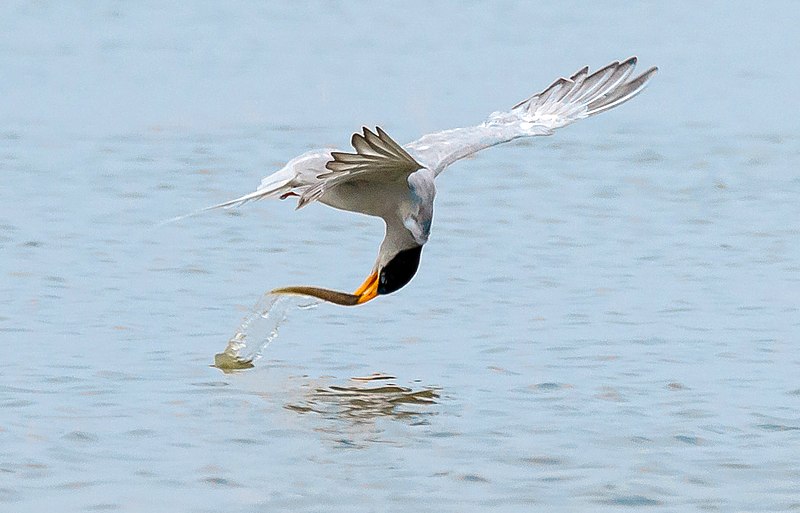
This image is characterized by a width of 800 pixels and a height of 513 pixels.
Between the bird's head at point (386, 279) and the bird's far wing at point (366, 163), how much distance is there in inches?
16.4

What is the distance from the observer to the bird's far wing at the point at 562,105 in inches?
401

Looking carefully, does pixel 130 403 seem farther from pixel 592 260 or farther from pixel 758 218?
pixel 758 218

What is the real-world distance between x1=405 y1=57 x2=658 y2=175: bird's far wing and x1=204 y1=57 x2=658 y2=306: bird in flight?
2 cm

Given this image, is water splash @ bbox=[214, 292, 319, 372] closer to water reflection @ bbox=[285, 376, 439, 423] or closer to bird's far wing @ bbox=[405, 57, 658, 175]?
water reflection @ bbox=[285, 376, 439, 423]

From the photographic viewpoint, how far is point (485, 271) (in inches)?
448

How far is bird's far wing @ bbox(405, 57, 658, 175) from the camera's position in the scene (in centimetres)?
1020

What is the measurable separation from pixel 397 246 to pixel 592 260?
3.26 m

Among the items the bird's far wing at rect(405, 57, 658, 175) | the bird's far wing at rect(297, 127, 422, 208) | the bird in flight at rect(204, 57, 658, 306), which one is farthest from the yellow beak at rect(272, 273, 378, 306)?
the bird's far wing at rect(405, 57, 658, 175)

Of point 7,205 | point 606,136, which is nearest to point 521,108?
point 7,205

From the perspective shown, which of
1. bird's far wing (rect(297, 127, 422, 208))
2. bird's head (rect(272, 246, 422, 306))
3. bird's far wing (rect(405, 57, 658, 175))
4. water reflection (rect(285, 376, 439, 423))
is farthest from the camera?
bird's far wing (rect(405, 57, 658, 175))

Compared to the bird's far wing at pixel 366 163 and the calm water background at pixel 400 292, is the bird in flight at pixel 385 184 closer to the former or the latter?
the bird's far wing at pixel 366 163

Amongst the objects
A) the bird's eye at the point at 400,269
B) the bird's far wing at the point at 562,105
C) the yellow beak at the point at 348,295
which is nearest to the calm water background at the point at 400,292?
the yellow beak at the point at 348,295

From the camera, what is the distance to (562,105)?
10852 mm

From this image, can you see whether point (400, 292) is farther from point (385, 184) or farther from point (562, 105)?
point (385, 184)
